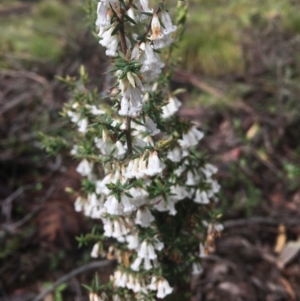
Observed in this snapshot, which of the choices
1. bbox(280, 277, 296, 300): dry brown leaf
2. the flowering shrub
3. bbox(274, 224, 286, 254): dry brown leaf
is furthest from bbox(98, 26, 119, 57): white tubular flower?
bbox(274, 224, 286, 254): dry brown leaf

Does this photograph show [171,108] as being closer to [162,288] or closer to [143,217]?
[143,217]

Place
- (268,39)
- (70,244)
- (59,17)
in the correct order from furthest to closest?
(59,17) < (268,39) < (70,244)

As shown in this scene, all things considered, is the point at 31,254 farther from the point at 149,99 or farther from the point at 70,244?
the point at 149,99

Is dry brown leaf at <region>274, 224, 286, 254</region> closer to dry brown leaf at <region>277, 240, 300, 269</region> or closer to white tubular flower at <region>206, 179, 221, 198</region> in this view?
dry brown leaf at <region>277, 240, 300, 269</region>

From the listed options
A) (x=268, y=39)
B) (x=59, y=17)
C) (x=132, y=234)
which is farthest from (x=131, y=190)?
(x=59, y=17)

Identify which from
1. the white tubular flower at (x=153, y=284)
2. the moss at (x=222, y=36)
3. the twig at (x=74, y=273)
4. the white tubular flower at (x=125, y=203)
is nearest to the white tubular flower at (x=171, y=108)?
the white tubular flower at (x=125, y=203)

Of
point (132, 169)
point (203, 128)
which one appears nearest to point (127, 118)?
point (132, 169)
